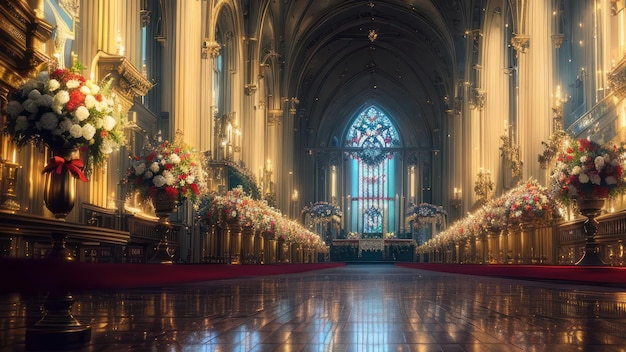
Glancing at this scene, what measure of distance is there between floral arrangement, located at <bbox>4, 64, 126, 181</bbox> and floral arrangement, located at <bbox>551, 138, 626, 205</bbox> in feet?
26.1

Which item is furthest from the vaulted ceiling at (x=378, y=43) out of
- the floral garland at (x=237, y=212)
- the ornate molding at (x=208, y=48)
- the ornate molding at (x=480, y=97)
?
the floral garland at (x=237, y=212)

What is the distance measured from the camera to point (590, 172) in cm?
1174

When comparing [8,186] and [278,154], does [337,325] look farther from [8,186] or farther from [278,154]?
[278,154]

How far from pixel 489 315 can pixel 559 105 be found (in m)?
15.5

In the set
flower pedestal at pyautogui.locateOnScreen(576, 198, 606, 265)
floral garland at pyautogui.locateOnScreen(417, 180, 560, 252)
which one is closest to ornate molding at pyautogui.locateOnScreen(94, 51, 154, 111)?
flower pedestal at pyautogui.locateOnScreen(576, 198, 606, 265)

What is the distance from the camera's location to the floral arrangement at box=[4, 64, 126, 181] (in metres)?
6.10

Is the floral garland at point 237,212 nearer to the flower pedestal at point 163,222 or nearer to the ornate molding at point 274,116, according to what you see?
the flower pedestal at point 163,222

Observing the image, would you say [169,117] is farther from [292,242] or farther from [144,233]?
[292,242]

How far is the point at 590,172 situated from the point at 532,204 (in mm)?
5436

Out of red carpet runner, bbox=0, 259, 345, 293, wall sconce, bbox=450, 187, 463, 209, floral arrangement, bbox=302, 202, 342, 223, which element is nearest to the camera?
red carpet runner, bbox=0, 259, 345, 293

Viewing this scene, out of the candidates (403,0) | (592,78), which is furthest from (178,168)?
(403,0)

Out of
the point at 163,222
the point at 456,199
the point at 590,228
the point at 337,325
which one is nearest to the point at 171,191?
the point at 163,222

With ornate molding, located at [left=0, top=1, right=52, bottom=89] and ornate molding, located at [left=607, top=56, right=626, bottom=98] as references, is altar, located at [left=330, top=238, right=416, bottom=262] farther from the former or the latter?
ornate molding, located at [left=0, top=1, right=52, bottom=89]

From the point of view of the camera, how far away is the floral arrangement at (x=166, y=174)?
11.5m
